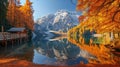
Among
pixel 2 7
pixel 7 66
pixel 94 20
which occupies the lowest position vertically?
pixel 7 66

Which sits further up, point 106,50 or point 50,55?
point 106,50

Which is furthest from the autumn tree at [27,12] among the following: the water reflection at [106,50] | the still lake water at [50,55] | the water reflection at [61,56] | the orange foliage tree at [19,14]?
the still lake water at [50,55]

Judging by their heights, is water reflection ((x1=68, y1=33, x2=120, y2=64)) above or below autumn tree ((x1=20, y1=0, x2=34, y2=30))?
below

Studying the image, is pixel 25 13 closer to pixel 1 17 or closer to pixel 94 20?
pixel 1 17

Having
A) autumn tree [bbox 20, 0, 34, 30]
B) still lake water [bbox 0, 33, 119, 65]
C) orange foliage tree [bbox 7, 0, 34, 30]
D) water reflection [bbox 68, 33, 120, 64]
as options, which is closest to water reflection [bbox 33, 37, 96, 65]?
still lake water [bbox 0, 33, 119, 65]

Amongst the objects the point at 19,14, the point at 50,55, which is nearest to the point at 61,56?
the point at 50,55

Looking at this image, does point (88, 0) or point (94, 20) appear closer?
point (88, 0)

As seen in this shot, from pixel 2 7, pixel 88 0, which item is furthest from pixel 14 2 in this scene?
pixel 88 0

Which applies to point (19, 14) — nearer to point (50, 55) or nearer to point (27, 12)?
point (27, 12)

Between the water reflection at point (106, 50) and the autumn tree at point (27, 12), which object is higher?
the autumn tree at point (27, 12)

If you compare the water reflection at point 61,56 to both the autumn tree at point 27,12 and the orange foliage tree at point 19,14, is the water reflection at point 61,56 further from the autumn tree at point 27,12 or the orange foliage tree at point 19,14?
the autumn tree at point 27,12

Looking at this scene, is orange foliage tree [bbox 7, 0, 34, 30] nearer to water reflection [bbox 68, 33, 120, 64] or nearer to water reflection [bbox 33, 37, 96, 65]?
water reflection [bbox 68, 33, 120, 64]

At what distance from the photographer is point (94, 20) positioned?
2784cm

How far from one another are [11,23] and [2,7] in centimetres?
1585
